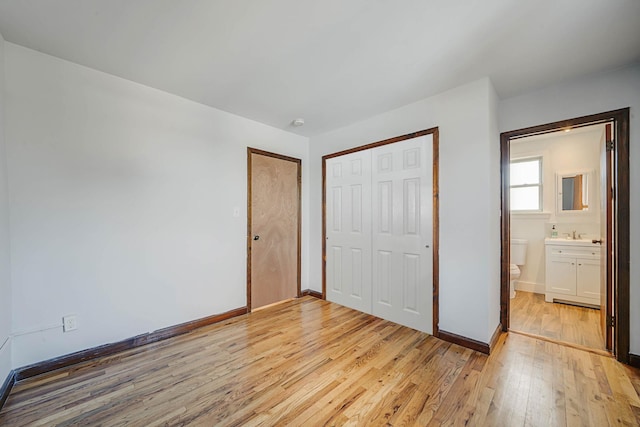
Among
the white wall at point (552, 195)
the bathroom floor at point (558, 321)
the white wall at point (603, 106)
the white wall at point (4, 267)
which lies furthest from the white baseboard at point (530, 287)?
the white wall at point (4, 267)

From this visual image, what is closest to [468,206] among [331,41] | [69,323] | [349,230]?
[349,230]

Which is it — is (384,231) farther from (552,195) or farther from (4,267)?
(4,267)

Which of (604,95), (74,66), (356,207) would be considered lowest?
(356,207)

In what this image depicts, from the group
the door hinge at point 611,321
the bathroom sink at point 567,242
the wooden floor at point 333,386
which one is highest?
the bathroom sink at point 567,242

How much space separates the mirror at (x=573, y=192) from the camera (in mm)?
3564

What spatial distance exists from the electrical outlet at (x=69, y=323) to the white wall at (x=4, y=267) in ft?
0.89

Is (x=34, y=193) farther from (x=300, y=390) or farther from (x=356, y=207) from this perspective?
(x=356, y=207)

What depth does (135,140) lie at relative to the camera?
91.6 inches

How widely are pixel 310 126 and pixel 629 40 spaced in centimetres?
282

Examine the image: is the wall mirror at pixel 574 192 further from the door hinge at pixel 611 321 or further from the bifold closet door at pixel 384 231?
the bifold closet door at pixel 384 231

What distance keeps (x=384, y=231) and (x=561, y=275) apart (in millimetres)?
2637

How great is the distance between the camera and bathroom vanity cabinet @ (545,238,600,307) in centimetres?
321

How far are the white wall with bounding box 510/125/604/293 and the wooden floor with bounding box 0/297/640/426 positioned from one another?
78.1 inches

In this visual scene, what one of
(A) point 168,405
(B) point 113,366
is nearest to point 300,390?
(A) point 168,405
